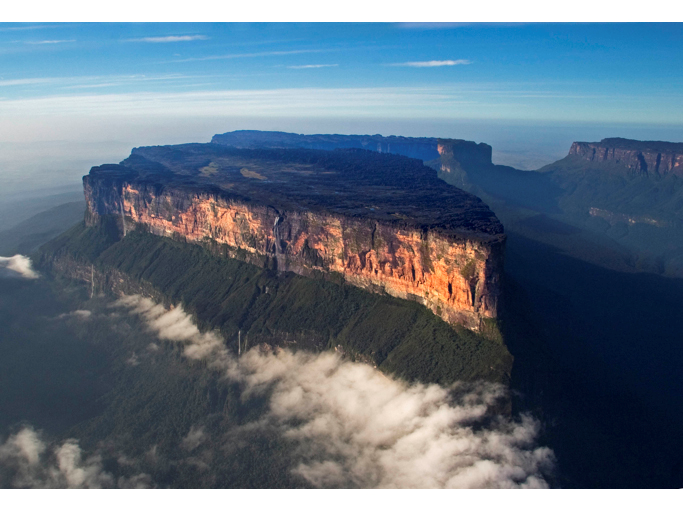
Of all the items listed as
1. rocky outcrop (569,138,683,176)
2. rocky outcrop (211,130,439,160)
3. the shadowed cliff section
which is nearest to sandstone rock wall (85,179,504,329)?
the shadowed cliff section

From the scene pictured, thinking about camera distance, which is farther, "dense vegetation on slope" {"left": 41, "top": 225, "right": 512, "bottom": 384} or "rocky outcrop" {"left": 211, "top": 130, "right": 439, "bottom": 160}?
"rocky outcrop" {"left": 211, "top": 130, "right": 439, "bottom": 160}

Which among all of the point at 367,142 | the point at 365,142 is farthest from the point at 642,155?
the point at 365,142

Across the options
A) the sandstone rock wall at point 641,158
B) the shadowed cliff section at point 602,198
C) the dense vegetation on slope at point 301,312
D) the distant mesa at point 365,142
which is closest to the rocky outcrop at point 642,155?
the sandstone rock wall at point 641,158

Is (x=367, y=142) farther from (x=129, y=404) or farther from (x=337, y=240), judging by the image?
(x=129, y=404)

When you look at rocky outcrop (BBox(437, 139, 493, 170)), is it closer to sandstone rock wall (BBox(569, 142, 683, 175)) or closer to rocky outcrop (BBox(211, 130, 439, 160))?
rocky outcrop (BBox(211, 130, 439, 160))

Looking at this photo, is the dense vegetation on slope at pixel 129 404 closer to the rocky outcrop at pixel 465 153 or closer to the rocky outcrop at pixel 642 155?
the rocky outcrop at pixel 465 153

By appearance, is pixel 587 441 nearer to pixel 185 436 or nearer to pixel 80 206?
pixel 185 436
